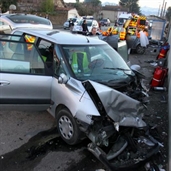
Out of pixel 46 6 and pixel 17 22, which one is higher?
pixel 46 6

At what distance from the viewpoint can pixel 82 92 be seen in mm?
3090

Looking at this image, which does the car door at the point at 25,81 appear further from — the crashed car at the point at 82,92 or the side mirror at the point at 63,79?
the side mirror at the point at 63,79

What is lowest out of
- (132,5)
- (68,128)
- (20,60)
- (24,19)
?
(68,128)

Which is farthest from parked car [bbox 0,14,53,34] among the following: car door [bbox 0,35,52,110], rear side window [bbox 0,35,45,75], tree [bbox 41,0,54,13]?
tree [bbox 41,0,54,13]

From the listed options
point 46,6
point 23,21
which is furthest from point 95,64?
point 46,6

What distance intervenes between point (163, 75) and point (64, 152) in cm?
480

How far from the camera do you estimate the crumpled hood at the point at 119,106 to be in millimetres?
2910

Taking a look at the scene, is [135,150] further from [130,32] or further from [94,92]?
[130,32]

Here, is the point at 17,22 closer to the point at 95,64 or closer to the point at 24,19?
the point at 24,19

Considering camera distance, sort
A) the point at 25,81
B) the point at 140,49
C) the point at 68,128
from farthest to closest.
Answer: the point at 140,49
the point at 25,81
the point at 68,128

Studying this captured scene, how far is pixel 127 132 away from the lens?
10.3 feet

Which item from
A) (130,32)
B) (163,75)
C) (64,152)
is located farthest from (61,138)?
(130,32)

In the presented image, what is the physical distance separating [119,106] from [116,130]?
0.35 metres

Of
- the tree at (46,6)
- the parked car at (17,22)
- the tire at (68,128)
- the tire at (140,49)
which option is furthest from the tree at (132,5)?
the tire at (68,128)
